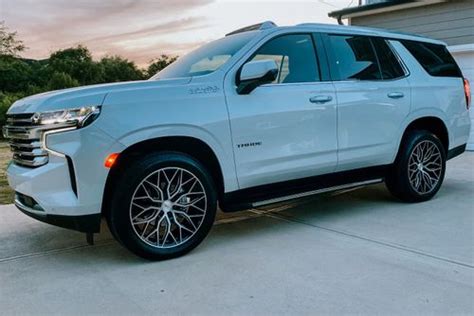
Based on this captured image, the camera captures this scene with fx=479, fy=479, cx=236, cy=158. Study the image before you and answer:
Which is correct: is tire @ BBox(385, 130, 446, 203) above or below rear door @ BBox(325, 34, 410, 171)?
below

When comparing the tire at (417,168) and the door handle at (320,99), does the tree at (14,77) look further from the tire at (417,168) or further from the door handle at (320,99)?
the door handle at (320,99)

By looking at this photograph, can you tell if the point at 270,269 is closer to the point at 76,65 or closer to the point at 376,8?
the point at 376,8

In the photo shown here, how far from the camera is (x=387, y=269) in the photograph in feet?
11.8

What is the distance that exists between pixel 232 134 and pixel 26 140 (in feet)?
5.51

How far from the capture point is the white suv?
3.65 m

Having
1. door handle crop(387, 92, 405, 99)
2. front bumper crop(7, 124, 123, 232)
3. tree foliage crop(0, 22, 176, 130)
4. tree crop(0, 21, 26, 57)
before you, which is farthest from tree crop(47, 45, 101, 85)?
front bumper crop(7, 124, 123, 232)

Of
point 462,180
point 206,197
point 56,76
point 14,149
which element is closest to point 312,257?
point 206,197

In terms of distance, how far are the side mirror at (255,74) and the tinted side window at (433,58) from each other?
2.31m

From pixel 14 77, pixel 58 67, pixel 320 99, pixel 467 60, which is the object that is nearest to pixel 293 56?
pixel 320 99

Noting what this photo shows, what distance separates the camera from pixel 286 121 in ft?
14.6

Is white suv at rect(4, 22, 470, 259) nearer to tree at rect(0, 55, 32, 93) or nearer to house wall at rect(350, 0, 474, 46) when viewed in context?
house wall at rect(350, 0, 474, 46)

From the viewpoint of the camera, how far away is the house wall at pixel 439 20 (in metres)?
9.54

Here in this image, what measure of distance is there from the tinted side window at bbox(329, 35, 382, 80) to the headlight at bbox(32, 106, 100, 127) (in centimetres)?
259

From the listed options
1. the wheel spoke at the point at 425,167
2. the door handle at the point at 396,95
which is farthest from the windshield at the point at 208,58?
the wheel spoke at the point at 425,167
